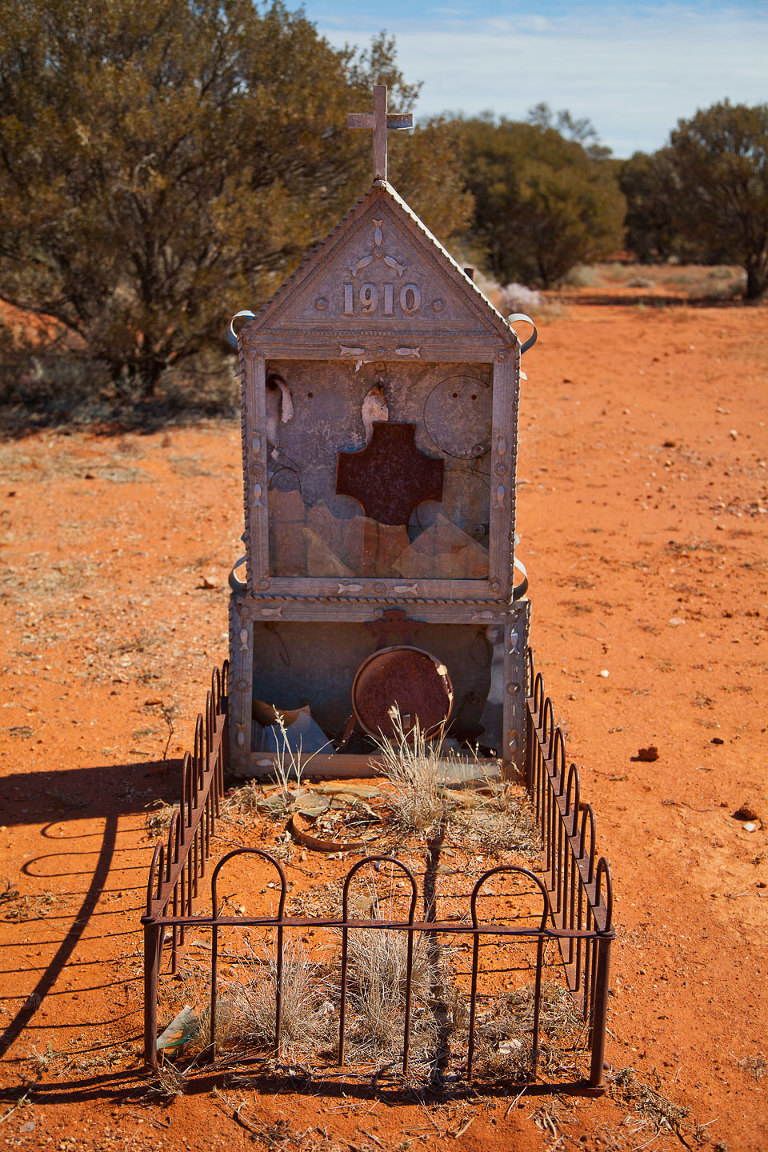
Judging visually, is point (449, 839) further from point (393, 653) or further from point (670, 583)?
point (670, 583)

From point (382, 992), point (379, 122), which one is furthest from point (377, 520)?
point (382, 992)

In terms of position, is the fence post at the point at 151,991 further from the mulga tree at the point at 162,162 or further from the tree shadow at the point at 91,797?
the mulga tree at the point at 162,162

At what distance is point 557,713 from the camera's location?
5.75 metres

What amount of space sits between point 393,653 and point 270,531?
788 millimetres

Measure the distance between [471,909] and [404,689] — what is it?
1717 mm

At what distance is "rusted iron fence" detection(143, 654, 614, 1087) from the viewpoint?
3072 mm

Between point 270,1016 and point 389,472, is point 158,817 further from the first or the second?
point 389,472

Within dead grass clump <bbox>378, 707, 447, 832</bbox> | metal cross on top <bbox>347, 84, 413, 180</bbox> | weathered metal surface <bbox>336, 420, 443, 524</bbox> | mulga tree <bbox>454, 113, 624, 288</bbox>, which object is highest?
mulga tree <bbox>454, 113, 624, 288</bbox>

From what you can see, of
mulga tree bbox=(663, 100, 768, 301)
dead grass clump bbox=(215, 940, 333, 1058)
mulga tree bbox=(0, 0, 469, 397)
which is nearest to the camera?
dead grass clump bbox=(215, 940, 333, 1058)

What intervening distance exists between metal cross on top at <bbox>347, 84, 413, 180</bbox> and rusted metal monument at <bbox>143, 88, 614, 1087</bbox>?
0.01 m

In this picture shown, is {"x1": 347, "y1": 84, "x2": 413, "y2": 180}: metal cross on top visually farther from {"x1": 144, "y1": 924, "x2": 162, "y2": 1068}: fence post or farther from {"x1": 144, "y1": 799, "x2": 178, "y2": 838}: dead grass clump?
{"x1": 144, "y1": 924, "x2": 162, "y2": 1068}: fence post

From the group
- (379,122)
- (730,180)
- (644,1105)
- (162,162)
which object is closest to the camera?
(644,1105)

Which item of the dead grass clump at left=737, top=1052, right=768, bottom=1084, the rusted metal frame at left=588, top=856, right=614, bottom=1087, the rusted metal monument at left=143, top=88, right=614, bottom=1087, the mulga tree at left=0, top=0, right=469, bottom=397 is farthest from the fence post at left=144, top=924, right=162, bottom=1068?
the mulga tree at left=0, top=0, right=469, bottom=397

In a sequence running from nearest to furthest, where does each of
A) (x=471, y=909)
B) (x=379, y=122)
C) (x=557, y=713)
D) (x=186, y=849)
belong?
(x=471, y=909) → (x=186, y=849) → (x=379, y=122) → (x=557, y=713)
